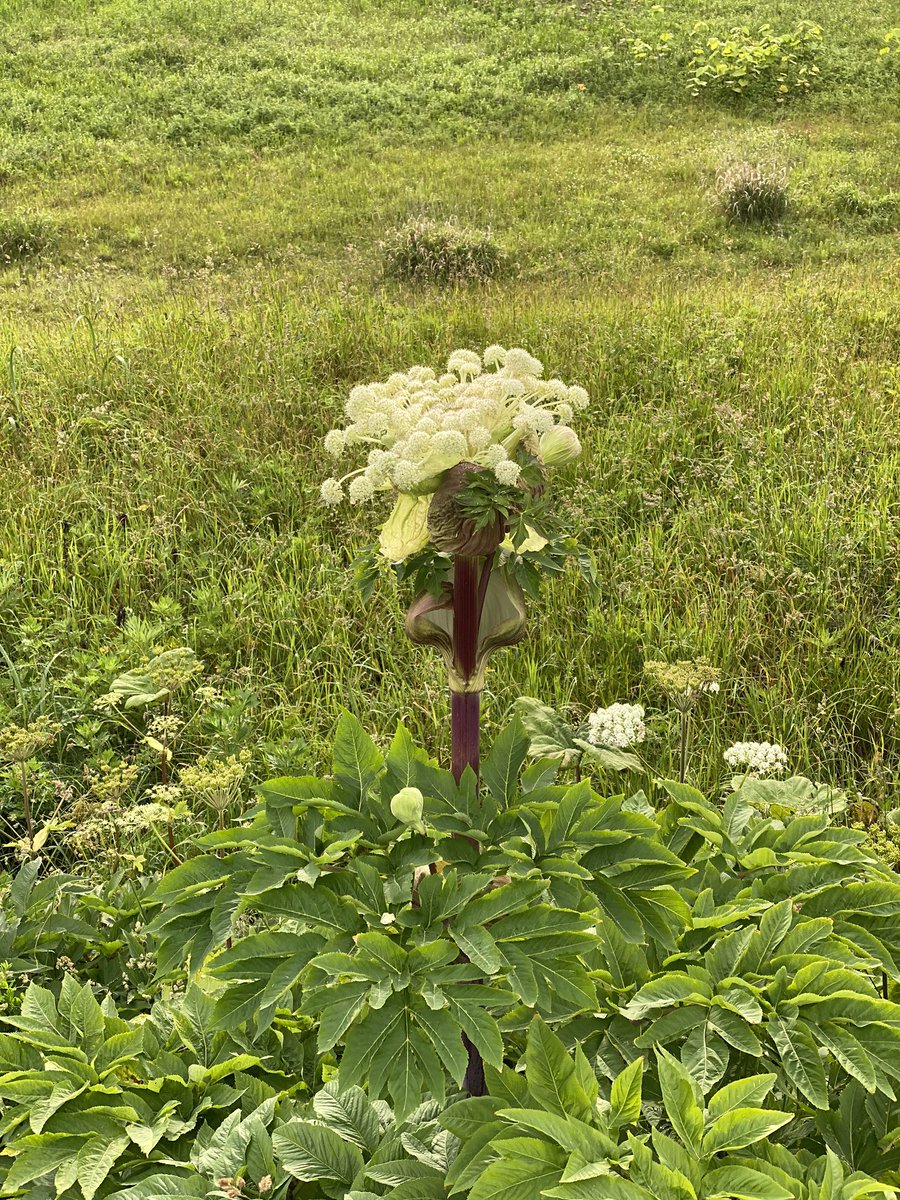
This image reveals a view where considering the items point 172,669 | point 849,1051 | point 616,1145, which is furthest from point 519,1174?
point 172,669

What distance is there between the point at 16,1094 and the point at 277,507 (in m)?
3.34

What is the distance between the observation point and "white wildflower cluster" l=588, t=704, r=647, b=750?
244cm

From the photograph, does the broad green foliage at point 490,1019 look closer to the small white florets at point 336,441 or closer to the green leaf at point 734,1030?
the green leaf at point 734,1030

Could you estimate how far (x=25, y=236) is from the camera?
1088cm

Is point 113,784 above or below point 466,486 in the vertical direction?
below

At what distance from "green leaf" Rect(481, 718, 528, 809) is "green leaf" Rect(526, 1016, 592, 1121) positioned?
0.33 meters

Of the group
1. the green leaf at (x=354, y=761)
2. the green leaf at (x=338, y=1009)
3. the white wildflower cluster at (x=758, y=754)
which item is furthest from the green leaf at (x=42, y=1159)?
the white wildflower cluster at (x=758, y=754)

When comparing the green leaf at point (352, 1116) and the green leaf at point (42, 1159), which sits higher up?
the green leaf at point (42, 1159)

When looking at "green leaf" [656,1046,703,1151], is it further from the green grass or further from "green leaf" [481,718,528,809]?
the green grass

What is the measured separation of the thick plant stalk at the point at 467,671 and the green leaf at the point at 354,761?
0.14 metres

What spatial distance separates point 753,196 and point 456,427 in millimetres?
10946

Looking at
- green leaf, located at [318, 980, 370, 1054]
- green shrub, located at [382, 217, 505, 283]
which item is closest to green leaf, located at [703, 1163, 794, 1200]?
green leaf, located at [318, 980, 370, 1054]

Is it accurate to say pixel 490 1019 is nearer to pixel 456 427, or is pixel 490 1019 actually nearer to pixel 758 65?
pixel 456 427

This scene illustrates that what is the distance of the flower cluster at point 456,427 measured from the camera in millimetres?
1307
